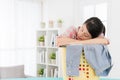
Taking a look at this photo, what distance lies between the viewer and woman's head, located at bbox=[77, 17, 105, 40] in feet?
2.48

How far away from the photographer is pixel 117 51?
133 inches

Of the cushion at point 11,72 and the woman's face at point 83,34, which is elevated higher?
the woman's face at point 83,34

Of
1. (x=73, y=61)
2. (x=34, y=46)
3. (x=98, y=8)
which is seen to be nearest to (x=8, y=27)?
(x=34, y=46)

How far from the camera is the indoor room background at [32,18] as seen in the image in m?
3.62

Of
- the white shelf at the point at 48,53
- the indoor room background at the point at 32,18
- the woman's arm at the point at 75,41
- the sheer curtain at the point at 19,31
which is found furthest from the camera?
the sheer curtain at the point at 19,31

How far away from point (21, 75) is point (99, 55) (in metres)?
3.24

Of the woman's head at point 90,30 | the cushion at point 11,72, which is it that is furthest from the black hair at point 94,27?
the cushion at point 11,72

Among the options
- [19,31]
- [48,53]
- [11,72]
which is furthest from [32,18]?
[11,72]

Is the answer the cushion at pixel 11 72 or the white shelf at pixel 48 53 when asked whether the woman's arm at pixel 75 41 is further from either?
Answer: the white shelf at pixel 48 53

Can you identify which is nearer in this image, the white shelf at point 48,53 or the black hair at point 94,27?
the black hair at point 94,27

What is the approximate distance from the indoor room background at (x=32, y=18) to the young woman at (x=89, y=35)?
9.00 feet

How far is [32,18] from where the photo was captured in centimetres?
476

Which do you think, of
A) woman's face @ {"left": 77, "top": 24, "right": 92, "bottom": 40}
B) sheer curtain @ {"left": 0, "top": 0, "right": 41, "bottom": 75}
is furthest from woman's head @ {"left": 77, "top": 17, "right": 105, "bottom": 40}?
sheer curtain @ {"left": 0, "top": 0, "right": 41, "bottom": 75}

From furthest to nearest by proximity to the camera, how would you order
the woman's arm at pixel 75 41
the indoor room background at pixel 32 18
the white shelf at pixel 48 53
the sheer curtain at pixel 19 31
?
the sheer curtain at pixel 19 31, the white shelf at pixel 48 53, the indoor room background at pixel 32 18, the woman's arm at pixel 75 41
